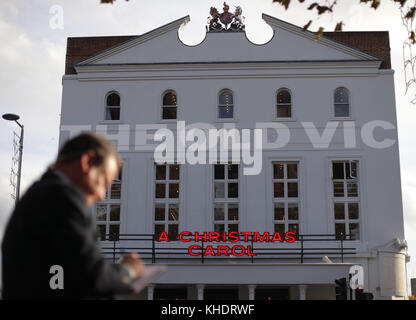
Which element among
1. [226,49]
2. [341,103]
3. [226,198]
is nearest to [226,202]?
Answer: [226,198]

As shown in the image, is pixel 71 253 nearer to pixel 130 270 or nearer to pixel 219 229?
pixel 130 270

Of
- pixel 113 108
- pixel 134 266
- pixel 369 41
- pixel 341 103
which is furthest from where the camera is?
pixel 369 41

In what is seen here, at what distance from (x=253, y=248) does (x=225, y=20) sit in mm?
9686

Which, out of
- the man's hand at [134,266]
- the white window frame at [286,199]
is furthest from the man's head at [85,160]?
the white window frame at [286,199]

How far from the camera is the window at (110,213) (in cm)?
2545

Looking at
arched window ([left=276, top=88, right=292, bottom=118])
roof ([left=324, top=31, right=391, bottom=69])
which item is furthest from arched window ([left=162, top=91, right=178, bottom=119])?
roof ([left=324, top=31, right=391, bottom=69])

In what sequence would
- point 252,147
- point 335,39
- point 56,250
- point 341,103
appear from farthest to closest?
point 335,39 → point 341,103 → point 252,147 → point 56,250

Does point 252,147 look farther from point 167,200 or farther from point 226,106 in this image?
point 167,200

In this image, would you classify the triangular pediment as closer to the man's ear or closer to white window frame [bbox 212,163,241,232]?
white window frame [bbox 212,163,241,232]

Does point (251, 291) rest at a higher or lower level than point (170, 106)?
lower

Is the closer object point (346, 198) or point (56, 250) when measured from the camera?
point (56, 250)

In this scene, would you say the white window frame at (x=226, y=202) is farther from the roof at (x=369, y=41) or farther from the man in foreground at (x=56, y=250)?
the man in foreground at (x=56, y=250)

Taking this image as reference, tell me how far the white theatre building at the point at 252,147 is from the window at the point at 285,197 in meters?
0.04

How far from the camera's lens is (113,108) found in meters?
26.8
